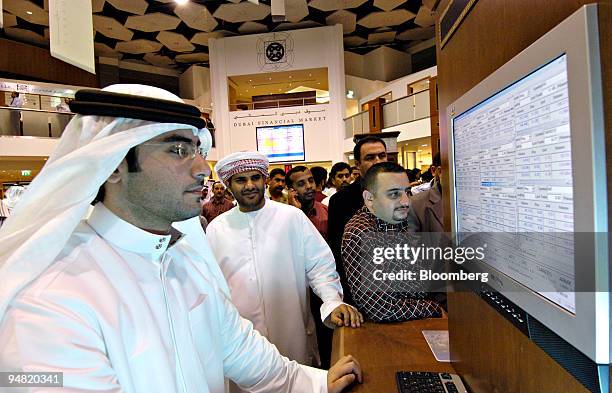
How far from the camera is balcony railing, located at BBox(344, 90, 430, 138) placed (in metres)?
10.2

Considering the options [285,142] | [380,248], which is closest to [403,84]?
[285,142]

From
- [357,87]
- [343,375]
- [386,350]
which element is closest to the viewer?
[343,375]

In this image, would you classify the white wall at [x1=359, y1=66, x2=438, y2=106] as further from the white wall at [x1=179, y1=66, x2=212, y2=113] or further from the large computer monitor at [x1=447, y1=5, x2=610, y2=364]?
the large computer monitor at [x1=447, y1=5, x2=610, y2=364]

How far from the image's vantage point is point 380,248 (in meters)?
1.63

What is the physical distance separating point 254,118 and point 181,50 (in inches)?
Result: 198

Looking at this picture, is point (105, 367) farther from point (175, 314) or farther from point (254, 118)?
point (254, 118)

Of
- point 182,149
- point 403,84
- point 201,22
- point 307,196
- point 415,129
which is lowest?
point 307,196

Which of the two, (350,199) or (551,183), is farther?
(350,199)

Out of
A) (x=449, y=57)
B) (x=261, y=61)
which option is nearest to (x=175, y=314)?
(x=449, y=57)

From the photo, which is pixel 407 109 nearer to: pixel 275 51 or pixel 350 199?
pixel 275 51

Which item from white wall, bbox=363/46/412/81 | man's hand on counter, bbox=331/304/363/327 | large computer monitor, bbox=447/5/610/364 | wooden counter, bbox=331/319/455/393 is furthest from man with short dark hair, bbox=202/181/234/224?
white wall, bbox=363/46/412/81

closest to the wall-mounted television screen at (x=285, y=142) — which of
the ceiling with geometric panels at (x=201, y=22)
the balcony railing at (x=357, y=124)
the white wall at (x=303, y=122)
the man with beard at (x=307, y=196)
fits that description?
the white wall at (x=303, y=122)

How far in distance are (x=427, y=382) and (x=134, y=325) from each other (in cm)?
83

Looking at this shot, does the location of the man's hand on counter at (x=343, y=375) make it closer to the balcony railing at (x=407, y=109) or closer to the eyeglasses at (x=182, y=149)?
the eyeglasses at (x=182, y=149)
